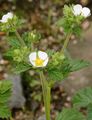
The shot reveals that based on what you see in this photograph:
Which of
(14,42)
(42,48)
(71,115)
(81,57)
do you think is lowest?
(71,115)

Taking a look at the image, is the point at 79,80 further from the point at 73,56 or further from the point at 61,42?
the point at 61,42

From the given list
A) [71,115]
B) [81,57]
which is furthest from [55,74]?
[81,57]

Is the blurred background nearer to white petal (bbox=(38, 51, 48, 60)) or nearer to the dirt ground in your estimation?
the dirt ground

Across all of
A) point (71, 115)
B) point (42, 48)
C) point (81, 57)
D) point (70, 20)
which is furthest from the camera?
point (42, 48)

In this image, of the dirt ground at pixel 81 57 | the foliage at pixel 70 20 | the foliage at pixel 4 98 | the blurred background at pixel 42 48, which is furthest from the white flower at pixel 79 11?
the dirt ground at pixel 81 57

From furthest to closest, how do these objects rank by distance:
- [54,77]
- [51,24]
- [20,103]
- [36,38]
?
1. [51,24]
2. [20,103]
3. [36,38]
4. [54,77]

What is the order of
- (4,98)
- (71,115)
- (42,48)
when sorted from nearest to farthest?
(4,98)
(71,115)
(42,48)

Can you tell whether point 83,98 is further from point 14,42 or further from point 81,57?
point 81,57

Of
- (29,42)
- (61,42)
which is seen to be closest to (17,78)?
(61,42)
